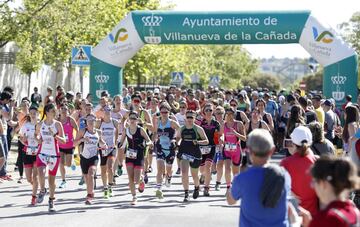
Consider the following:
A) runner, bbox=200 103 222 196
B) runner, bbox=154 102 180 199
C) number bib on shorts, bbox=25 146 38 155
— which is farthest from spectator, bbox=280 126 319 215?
runner, bbox=154 102 180 199

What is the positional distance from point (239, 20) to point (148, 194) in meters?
7.78

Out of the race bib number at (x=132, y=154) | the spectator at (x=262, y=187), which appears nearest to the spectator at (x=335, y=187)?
the spectator at (x=262, y=187)

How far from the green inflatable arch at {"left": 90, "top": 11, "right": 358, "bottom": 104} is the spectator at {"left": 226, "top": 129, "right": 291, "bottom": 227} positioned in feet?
49.6

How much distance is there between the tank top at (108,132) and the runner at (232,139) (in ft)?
6.88

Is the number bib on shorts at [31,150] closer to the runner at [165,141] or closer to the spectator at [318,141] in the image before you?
the runner at [165,141]

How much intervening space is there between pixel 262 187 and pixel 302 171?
4.19 feet

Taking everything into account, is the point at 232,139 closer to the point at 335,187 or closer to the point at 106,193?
the point at 106,193

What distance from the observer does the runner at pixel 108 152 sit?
1398 centimetres

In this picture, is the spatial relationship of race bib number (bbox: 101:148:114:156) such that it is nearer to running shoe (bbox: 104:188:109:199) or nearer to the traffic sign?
running shoe (bbox: 104:188:109:199)

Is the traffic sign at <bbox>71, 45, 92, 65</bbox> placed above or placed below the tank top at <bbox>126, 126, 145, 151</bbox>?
above

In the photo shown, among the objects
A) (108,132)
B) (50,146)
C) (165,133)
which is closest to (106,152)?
(108,132)

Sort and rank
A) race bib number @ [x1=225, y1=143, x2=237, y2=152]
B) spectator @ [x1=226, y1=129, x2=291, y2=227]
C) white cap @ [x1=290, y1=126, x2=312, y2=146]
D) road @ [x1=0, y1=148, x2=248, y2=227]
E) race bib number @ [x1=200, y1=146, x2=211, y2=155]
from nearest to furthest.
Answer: spectator @ [x1=226, y1=129, x2=291, y2=227] < white cap @ [x1=290, y1=126, x2=312, y2=146] < road @ [x1=0, y1=148, x2=248, y2=227] < race bib number @ [x1=225, y1=143, x2=237, y2=152] < race bib number @ [x1=200, y1=146, x2=211, y2=155]

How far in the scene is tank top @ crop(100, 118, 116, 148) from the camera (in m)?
14.3

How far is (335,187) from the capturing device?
4469mm
